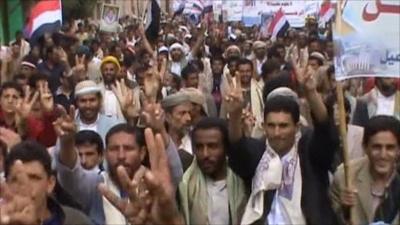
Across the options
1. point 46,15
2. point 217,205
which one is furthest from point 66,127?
point 46,15

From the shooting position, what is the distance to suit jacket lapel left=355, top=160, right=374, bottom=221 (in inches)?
200

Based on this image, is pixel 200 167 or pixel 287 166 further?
pixel 200 167

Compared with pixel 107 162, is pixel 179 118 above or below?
above

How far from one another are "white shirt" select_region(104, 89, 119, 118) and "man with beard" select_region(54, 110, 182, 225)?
2822mm

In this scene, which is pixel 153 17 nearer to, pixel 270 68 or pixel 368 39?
pixel 270 68

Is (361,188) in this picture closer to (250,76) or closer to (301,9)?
(250,76)

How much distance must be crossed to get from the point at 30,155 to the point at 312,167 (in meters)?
1.50

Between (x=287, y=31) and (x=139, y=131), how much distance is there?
1102 centimetres

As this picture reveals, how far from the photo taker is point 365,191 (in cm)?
510

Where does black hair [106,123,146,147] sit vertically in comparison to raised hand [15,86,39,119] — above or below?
below

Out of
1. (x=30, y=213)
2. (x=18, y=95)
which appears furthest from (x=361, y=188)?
(x=18, y=95)

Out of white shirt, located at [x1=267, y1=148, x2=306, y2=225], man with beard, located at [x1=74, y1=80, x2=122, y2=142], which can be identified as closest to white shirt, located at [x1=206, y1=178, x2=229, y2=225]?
white shirt, located at [x1=267, y1=148, x2=306, y2=225]

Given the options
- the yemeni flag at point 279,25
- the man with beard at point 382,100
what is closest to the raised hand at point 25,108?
the man with beard at point 382,100

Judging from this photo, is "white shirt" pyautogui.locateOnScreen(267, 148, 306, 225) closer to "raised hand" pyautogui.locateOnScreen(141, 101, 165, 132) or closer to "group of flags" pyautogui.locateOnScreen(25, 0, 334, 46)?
"raised hand" pyautogui.locateOnScreen(141, 101, 165, 132)
